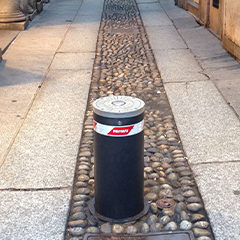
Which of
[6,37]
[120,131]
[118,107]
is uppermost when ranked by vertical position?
[118,107]

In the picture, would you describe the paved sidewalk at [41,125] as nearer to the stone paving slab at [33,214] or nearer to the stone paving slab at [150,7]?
the stone paving slab at [33,214]

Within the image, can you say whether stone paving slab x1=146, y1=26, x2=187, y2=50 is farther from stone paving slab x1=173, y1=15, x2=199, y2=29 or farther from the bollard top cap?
the bollard top cap

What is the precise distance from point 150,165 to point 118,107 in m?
1.41

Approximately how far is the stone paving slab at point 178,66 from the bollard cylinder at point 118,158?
3.93 m

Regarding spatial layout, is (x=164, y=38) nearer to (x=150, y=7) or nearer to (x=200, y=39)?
(x=200, y=39)

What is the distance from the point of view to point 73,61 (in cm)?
872

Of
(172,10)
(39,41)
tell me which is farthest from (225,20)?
(172,10)

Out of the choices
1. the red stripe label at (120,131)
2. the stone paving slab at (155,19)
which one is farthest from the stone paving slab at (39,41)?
the red stripe label at (120,131)

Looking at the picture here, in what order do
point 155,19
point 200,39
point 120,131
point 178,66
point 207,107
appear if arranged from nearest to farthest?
1. point 120,131
2. point 207,107
3. point 178,66
4. point 200,39
5. point 155,19

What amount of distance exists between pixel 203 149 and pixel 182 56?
4116 millimetres

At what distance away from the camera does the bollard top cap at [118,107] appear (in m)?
3.37

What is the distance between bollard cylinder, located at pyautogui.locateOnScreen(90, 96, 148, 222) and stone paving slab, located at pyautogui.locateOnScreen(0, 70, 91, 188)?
76cm

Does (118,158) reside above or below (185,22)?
above

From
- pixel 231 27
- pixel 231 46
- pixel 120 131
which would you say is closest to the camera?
pixel 120 131
